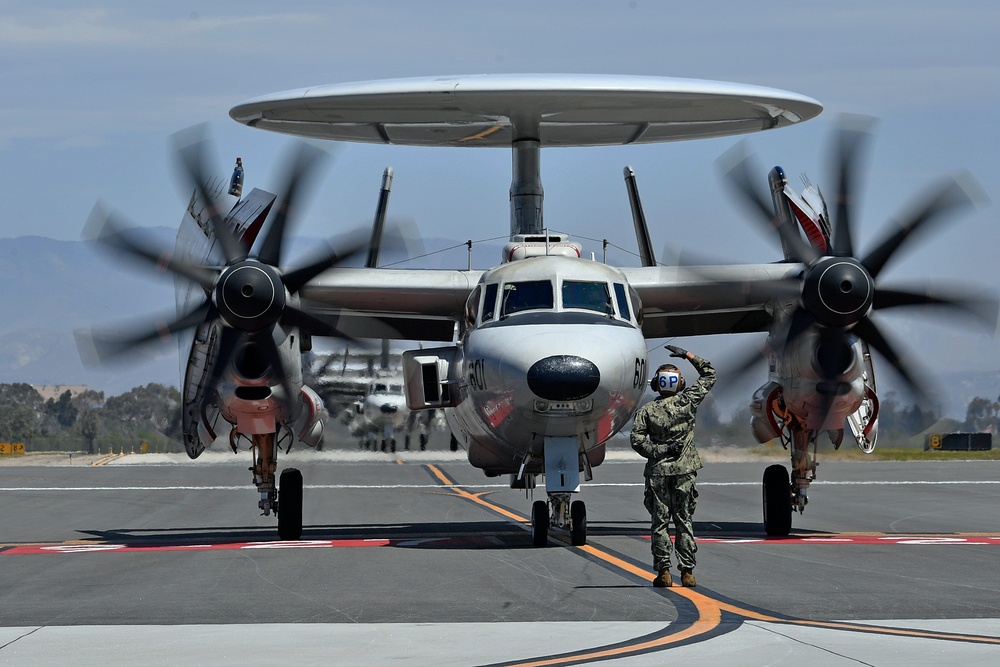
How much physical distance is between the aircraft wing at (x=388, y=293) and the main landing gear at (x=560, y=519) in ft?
14.6

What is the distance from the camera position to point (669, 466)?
13.8 metres

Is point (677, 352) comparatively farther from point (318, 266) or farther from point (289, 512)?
point (289, 512)

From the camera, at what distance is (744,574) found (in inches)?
576

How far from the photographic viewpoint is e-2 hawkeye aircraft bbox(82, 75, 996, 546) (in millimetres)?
17703

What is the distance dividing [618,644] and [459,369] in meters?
10.3

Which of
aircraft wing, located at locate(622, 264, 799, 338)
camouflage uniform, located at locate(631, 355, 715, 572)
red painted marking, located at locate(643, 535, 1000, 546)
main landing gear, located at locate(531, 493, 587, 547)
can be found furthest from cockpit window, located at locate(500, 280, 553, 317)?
camouflage uniform, located at locate(631, 355, 715, 572)

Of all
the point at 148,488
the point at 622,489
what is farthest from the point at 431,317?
the point at 148,488

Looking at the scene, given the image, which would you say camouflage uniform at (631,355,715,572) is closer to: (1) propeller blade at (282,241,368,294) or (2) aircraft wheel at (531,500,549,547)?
(2) aircraft wheel at (531,500,549,547)

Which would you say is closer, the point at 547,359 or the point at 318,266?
the point at 547,359

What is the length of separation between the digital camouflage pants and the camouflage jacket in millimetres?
111

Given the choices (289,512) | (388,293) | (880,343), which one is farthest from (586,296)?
(289,512)

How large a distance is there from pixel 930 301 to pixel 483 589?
10.1 m

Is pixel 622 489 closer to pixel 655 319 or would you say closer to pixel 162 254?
pixel 655 319

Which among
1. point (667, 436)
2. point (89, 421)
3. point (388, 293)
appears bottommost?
point (667, 436)
